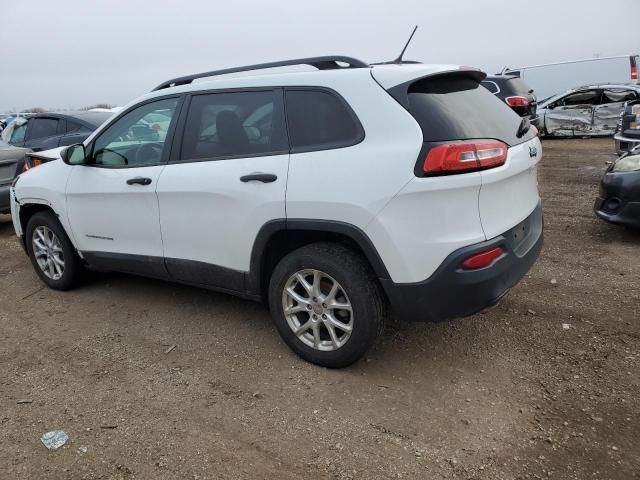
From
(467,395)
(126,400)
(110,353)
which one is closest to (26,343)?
(110,353)

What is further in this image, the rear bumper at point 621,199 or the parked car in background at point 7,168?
the parked car in background at point 7,168

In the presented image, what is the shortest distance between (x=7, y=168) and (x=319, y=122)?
6038mm

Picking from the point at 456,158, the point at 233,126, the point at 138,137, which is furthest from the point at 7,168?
the point at 456,158

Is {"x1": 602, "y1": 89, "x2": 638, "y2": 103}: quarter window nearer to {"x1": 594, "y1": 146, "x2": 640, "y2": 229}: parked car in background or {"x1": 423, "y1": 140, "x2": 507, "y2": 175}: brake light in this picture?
{"x1": 594, "y1": 146, "x2": 640, "y2": 229}: parked car in background

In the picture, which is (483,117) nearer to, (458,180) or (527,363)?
(458,180)

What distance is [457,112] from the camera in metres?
2.81

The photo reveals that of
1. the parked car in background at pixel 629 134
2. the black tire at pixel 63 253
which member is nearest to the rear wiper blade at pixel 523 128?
the parked car in background at pixel 629 134

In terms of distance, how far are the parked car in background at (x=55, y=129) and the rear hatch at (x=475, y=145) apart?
21.1 ft

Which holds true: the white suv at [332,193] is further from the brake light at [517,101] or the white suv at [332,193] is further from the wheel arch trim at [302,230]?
the brake light at [517,101]

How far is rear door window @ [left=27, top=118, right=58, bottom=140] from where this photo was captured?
27.7 ft

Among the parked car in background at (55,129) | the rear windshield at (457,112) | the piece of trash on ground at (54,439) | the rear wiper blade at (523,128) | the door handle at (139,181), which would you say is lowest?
the piece of trash on ground at (54,439)

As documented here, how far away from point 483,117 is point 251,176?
4.54ft

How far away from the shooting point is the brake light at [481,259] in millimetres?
2652

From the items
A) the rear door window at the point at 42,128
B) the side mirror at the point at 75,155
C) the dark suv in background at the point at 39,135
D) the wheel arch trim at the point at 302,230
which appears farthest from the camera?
the rear door window at the point at 42,128
